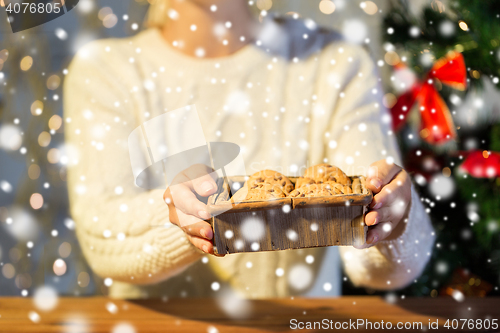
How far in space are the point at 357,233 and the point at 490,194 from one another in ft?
1.19

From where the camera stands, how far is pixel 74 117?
664 mm

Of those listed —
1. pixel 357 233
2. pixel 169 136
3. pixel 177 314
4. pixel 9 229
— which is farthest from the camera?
pixel 9 229

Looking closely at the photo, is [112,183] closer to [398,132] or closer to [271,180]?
[271,180]

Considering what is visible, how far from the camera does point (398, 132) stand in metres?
0.66

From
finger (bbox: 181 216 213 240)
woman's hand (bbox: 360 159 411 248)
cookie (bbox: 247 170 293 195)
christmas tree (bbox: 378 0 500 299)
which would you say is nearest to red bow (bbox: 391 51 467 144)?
christmas tree (bbox: 378 0 500 299)

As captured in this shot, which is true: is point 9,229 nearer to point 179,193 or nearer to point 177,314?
point 177,314

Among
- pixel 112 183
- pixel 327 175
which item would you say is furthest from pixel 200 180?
pixel 112 183

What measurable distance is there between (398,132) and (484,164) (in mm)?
160

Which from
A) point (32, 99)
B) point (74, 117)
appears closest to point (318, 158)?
point (74, 117)

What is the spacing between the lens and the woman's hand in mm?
368

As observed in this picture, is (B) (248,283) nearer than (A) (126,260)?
No

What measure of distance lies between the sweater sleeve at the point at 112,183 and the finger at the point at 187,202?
0.45ft

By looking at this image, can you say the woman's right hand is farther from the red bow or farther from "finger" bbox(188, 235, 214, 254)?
the red bow

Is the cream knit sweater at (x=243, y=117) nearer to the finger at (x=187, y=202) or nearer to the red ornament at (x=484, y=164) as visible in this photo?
the red ornament at (x=484, y=164)
